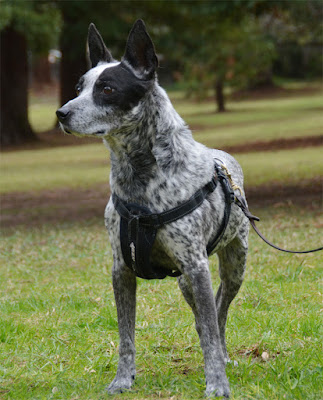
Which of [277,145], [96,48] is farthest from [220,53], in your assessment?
[96,48]

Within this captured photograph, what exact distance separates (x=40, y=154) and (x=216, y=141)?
6.02 m

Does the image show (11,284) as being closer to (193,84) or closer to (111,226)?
(111,226)

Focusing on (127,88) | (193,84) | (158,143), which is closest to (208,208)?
(158,143)

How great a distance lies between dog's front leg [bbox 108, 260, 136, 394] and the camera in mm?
4562

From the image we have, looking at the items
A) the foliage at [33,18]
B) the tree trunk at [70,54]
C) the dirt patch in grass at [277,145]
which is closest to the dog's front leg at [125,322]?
the dirt patch in grass at [277,145]

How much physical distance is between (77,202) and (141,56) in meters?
9.95

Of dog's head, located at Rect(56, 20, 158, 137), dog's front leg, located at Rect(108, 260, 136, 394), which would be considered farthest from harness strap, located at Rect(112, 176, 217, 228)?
dog's head, located at Rect(56, 20, 158, 137)

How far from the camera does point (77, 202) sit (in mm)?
Result: 14070

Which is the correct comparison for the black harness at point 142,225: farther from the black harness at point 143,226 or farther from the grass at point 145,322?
the grass at point 145,322

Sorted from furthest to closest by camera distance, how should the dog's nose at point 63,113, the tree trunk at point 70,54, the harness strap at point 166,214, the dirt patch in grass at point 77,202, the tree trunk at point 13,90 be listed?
1. the tree trunk at point 13,90
2. the tree trunk at point 70,54
3. the dirt patch in grass at point 77,202
4. the harness strap at point 166,214
5. the dog's nose at point 63,113

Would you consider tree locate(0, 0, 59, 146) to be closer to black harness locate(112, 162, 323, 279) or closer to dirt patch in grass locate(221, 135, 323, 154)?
dirt patch in grass locate(221, 135, 323, 154)

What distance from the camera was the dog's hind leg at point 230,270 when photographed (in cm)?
504

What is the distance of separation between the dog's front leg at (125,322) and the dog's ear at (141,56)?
1188 millimetres

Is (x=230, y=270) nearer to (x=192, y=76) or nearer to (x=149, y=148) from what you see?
(x=149, y=148)
